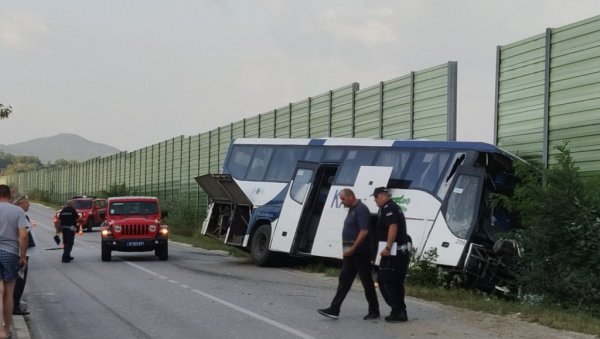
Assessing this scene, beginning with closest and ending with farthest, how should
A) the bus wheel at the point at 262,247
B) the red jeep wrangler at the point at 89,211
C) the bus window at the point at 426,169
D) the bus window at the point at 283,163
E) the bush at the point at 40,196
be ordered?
1. the bus window at the point at 426,169
2. the bus wheel at the point at 262,247
3. the bus window at the point at 283,163
4. the red jeep wrangler at the point at 89,211
5. the bush at the point at 40,196

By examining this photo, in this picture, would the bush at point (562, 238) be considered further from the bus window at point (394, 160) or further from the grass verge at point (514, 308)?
the bus window at point (394, 160)

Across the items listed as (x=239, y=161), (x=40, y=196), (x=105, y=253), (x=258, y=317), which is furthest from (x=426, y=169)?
(x=40, y=196)

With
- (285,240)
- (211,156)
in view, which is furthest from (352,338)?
(211,156)

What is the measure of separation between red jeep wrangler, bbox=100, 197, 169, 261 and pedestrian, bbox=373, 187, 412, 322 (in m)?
13.1

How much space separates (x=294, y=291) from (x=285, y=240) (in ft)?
17.4

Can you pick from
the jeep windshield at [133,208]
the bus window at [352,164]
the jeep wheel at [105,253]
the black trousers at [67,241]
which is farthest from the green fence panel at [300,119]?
the bus window at [352,164]

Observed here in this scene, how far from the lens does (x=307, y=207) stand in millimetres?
20203

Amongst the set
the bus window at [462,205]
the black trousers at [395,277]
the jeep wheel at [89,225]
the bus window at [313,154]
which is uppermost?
the bus window at [313,154]

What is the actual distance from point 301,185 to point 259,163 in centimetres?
251

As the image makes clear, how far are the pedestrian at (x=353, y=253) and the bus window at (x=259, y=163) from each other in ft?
36.3

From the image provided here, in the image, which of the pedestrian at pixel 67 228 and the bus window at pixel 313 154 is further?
the pedestrian at pixel 67 228

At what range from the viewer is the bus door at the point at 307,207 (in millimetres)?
20156

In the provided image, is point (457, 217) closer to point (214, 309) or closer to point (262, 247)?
point (214, 309)

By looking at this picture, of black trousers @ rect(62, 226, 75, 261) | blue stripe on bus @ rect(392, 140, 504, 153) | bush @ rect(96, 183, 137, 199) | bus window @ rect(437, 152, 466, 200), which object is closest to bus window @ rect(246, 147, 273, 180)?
blue stripe on bus @ rect(392, 140, 504, 153)
